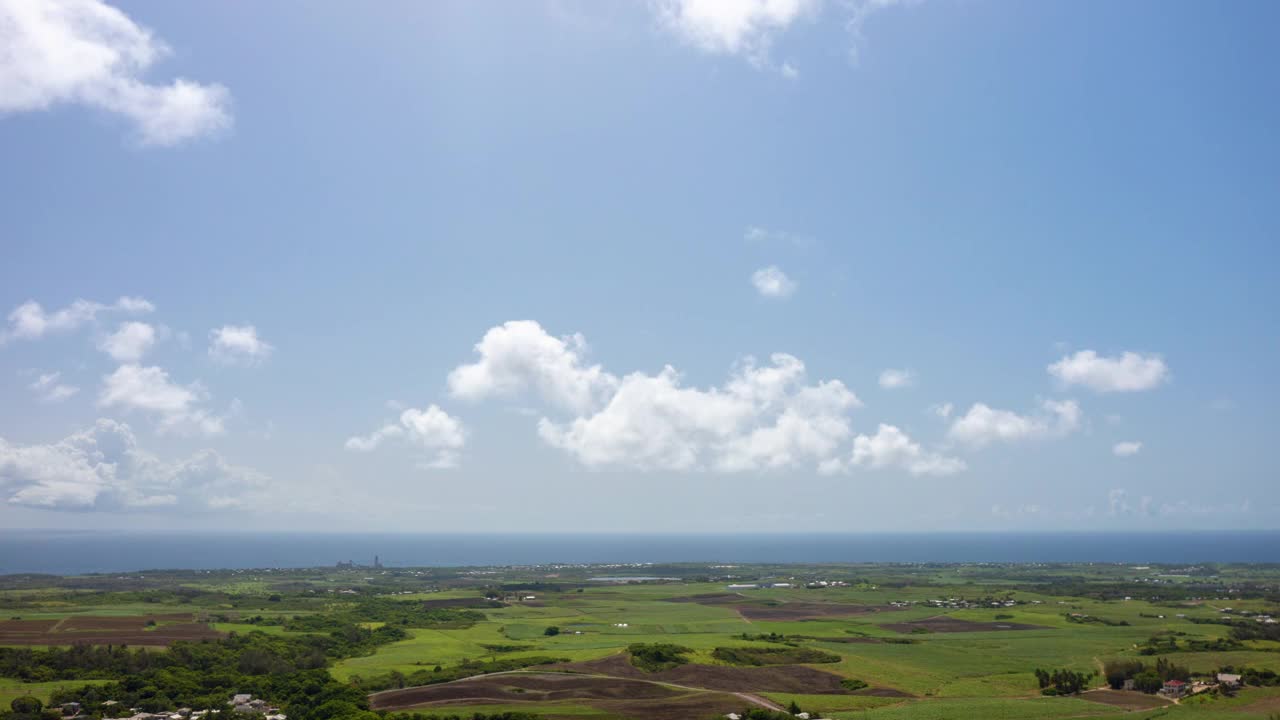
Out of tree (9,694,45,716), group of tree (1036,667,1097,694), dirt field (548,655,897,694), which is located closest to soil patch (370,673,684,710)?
dirt field (548,655,897,694)

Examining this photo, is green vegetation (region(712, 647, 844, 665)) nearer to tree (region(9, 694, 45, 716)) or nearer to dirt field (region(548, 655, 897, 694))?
dirt field (region(548, 655, 897, 694))

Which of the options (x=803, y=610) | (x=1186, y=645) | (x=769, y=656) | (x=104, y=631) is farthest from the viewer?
(x=803, y=610)

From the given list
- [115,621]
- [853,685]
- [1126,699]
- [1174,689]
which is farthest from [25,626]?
[1174,689]

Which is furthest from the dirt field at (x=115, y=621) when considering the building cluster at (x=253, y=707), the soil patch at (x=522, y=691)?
the soil patch at (x=522, y=691)

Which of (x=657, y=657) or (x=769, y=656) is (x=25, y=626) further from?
(x=769, y=656)

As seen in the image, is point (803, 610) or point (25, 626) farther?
point (803, 610)

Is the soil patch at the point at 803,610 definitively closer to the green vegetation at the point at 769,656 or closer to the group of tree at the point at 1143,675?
the green vegetation at the point at 769,656
